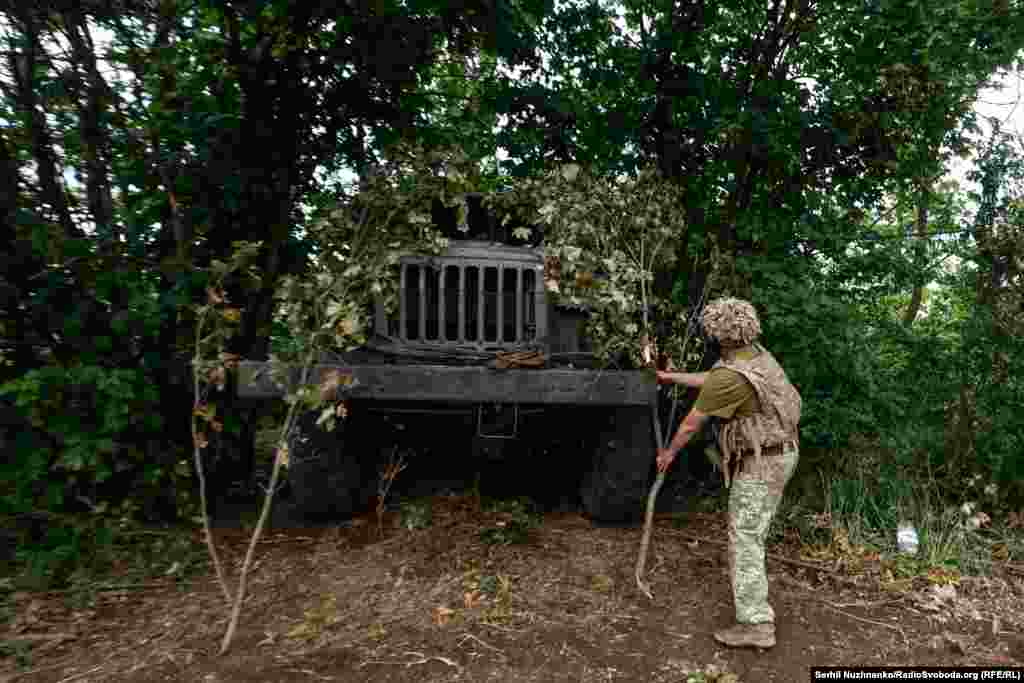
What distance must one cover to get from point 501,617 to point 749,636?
106 cm

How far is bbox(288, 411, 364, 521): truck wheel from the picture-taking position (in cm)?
334

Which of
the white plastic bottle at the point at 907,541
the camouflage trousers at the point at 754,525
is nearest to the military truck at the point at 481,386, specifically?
the camouflage trousers at the point at 754,525

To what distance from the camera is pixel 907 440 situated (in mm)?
4320

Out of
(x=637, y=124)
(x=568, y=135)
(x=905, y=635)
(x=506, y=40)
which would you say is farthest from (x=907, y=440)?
(x=506, y=40)

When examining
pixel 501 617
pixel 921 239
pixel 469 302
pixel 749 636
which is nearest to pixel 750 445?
pixel 749 636

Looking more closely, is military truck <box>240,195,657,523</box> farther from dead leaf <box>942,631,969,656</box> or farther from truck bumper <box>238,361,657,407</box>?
dead leaf <box>942,631,969,656</box>

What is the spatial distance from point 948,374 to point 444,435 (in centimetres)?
359

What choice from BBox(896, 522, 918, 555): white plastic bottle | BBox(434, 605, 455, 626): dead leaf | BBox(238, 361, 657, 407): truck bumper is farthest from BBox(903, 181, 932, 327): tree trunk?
BBox(434, 605, 455, 626): dead leaf

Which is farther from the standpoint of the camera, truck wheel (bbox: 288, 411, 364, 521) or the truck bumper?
truck wheel (bbox: 288, 411, 364, 521)

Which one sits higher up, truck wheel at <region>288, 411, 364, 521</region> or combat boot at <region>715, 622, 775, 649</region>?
truck wheel at <region>288, 411, 364, 521</region>

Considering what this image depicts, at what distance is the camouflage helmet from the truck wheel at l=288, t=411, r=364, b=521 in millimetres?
1965

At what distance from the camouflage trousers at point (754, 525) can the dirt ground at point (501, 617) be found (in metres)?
0.17

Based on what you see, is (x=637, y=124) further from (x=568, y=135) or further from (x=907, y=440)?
(x=907, y=440)

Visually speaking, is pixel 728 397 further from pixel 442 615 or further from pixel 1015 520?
pixel 1015 520
